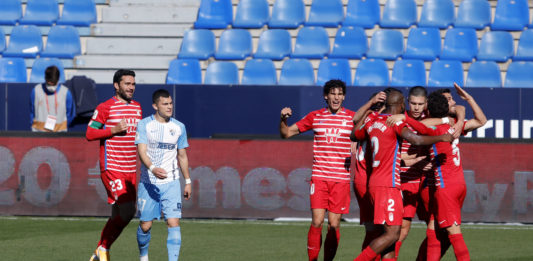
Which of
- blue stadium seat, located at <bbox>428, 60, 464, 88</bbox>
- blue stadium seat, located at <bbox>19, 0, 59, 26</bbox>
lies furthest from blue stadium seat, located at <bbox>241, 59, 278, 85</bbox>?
blue stadium seat, located at <bbox>19, 0, 59, 26</bbox>

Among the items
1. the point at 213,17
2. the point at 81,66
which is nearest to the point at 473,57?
the point at 213,17

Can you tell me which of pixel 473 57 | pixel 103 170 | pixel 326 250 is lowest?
pixel 326 250

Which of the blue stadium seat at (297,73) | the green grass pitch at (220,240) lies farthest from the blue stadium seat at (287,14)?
the green grass pitch at (220,240)

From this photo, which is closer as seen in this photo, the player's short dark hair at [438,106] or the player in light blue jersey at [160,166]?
the player's short dark hair at [438,106]

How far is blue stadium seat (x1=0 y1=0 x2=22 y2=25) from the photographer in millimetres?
20031

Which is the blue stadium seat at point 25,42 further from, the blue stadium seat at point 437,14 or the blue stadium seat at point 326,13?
the blue stadium seat at point 437,14

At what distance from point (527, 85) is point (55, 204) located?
8893 mm

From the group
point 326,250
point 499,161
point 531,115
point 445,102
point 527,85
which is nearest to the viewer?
point 445,102

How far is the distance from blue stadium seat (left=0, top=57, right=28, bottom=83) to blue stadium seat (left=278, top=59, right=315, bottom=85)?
17.3 ft

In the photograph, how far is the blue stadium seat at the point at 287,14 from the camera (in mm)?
18734

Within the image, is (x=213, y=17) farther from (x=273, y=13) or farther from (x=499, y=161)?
(x=499, y=161)

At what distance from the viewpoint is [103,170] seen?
9922mm

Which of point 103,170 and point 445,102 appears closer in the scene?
point 445,102

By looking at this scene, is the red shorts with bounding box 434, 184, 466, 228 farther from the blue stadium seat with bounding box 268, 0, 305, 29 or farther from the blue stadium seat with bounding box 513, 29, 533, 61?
the blue stadium seat with bounding box 268, 0, 305, 29
